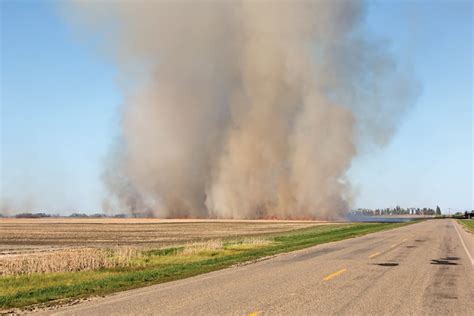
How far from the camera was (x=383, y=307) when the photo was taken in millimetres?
8898

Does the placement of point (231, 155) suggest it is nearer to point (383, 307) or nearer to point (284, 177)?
point (284, 177)

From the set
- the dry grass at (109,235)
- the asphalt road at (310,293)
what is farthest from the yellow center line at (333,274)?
the dry grass at (109,235)

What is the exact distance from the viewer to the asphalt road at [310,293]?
29.0 feet

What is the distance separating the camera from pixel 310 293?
10484 millimetres

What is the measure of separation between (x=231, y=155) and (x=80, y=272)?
106m

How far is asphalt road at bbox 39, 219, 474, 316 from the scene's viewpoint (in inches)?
348

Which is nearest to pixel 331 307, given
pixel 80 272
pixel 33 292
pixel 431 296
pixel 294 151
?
pixel 431 296

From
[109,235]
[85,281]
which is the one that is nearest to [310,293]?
[85,281]

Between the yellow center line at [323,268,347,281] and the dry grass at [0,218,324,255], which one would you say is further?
the dry grass at [0,218,324,255]

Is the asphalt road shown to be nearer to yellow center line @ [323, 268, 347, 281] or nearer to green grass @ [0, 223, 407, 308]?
yellow center line @ [323, 268, 347, 281]

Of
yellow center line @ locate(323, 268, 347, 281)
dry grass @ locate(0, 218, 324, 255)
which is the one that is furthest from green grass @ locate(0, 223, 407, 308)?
dry grass @ locate(0, 218, 324, 255)

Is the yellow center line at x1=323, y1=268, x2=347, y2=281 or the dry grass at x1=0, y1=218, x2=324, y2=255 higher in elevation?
the yellow center line at x1=323, y1=268, x2=347, y2=281

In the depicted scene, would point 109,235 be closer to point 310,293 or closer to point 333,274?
Result: point 333,274

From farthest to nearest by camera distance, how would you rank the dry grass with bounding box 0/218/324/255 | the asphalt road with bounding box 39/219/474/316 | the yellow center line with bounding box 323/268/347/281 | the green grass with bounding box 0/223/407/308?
1. the dry grass with bounding box 0/218/324/255
2. the yellow center line with bounding box 323/268/347/281
3. the green grass with bounding box 0/223/407/308
4. the asphalt road with bounding box 39/219/474/316
